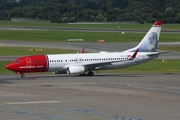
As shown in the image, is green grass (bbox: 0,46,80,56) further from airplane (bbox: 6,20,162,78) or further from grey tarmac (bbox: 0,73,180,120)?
grey tarmac (bbox: 0,73,180,120)

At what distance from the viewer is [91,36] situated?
463ft

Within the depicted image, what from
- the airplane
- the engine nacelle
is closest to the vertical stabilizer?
the airplane

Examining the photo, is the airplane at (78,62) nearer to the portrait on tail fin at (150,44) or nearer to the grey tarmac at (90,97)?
the portrait on tail fin at (150,44)

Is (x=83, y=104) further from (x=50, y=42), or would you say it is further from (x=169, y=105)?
(x=50, y=42)

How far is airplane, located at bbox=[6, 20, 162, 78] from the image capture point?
6481cm

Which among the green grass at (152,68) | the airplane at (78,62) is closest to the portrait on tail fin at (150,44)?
the airplane at (78,62)

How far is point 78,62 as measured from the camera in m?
66.4

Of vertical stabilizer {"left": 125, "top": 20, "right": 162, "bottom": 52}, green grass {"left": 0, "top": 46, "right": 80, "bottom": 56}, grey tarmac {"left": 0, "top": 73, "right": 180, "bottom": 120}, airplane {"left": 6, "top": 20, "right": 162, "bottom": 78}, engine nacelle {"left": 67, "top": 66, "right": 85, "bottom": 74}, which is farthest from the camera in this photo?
green grass {"left": 0, "top": 46, "right": 80, "bottom": 56}

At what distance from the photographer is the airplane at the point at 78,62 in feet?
213

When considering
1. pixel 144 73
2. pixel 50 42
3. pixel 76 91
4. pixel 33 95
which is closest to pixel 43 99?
pixel 33 95

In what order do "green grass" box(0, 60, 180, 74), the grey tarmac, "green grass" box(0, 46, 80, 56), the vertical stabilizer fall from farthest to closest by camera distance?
"green grass" box(0, 46, 80, 56)
"green grass" box(0, 60, 180, 74)
the vertical stabilizer
the grey tarmac

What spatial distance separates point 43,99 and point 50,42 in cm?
7737

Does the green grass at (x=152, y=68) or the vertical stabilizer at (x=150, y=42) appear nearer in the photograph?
the vertical stabilizer at (x=150, y=42)

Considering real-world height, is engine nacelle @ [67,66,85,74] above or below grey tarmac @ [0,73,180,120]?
above
